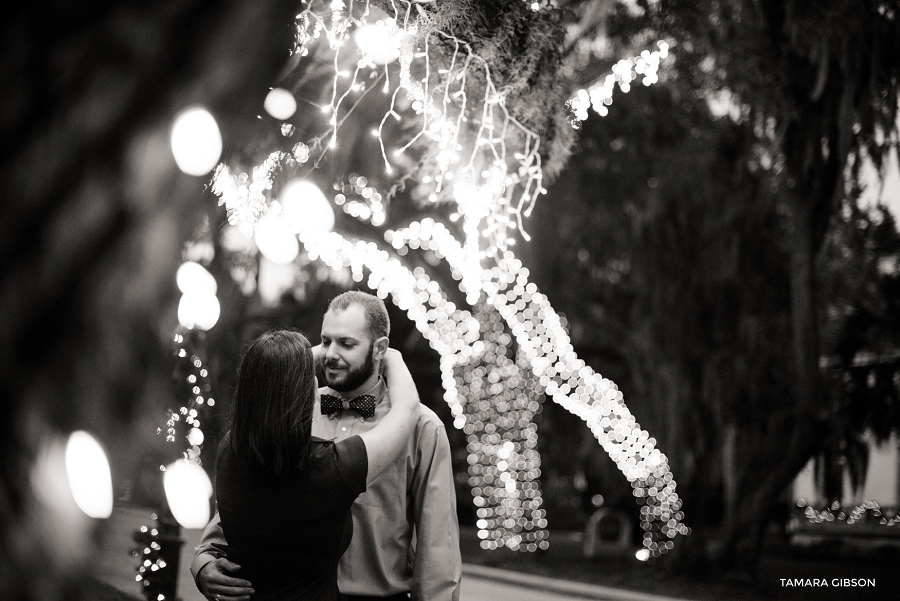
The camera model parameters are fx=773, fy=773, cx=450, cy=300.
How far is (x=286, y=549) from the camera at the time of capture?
80.8 inches

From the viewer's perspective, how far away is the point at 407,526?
102 inches

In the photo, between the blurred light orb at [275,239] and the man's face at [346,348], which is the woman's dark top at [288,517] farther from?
the blurred light orb at [275,239]

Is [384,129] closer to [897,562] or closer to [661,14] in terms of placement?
[661,14]

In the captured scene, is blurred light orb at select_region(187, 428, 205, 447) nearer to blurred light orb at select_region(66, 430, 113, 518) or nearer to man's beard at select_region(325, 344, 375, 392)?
man's beard at select_region(325, 344, 375, 392)

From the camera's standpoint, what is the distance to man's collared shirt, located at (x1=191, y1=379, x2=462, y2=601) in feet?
7.98

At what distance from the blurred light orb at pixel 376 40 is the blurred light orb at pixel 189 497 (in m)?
1.65

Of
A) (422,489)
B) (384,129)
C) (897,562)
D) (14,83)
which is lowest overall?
(897,562)

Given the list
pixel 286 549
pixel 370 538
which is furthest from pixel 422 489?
pixel 286 549

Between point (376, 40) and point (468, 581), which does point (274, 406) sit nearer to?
point (376, 40)

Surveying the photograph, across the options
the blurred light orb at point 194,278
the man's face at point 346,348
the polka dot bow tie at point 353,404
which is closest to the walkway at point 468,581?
the blurred light orb at point 194,278

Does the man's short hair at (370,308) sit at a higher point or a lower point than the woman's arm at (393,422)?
higher

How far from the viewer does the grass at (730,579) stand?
10.1 meters

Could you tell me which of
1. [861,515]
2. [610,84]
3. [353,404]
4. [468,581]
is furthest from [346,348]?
[861,515]

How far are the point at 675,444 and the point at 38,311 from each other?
11805 millimetres
